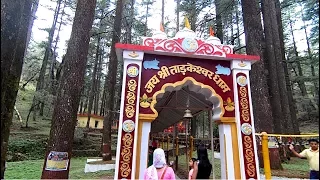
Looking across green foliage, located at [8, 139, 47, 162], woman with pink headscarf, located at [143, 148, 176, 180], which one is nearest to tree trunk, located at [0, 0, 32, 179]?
woman with pink headscarf, located at [143, 148, 176, 180]

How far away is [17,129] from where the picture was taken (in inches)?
728

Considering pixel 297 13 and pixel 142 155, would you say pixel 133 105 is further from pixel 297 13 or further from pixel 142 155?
pixel 297 13

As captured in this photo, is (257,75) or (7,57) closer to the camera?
(7,57)

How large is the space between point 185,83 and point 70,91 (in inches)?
94.1

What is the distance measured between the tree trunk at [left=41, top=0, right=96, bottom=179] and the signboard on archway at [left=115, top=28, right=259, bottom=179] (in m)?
1.05

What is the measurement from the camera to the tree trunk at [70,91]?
504 centimetres

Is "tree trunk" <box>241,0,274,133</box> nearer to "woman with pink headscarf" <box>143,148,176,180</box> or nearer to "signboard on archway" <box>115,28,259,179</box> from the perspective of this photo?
"signboard on archway" <box>115,28,259,179</box>

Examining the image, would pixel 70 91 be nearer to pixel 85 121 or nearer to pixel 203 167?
pixel 203 167

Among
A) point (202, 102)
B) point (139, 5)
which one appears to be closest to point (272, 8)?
point (202, 102)

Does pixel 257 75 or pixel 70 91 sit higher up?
pixel 257 75

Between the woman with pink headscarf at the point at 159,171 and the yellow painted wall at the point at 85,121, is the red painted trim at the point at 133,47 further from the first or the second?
the yellow painted wall at the point at 85,121

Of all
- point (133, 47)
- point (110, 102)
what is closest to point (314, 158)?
point (133, 47)

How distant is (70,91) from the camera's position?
5.33 m

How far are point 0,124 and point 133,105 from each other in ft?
7.09
